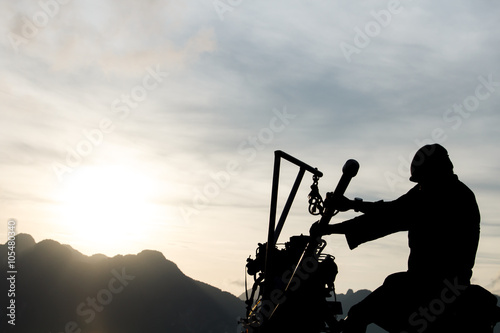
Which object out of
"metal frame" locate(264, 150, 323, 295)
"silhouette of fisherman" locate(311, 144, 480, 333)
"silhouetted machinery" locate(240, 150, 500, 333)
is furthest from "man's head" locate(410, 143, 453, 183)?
"metal frame" locate(264, 150, 323, 295)

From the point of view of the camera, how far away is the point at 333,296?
771 centimetres

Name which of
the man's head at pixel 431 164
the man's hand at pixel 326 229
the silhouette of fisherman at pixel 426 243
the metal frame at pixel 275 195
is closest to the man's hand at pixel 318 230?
the man's hand at pixel 326 229

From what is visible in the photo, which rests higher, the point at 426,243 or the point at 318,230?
the point at 318,230

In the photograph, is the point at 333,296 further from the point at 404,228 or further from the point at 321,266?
the point at 404,228

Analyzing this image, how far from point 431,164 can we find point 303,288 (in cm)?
264

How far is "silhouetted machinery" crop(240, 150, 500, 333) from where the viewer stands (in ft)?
18.6

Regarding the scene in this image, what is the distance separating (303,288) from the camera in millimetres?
7219

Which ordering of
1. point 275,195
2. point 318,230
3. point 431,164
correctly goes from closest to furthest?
point 431,164
point 318,230
point 275,195

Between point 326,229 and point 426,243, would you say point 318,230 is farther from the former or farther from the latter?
point 426,243

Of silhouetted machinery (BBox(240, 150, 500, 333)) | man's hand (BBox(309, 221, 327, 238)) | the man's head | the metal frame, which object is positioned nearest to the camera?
silhouetted machinery (BBox(240, 150, 500, 333))

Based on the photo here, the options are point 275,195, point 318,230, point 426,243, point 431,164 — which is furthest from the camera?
point 275,195

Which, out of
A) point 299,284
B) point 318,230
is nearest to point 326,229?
point 318,230

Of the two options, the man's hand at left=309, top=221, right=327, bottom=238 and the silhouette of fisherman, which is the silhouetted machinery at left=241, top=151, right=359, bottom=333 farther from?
the silhouette of fisherman

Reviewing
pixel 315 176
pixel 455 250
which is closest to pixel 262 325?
pixel 315 176
